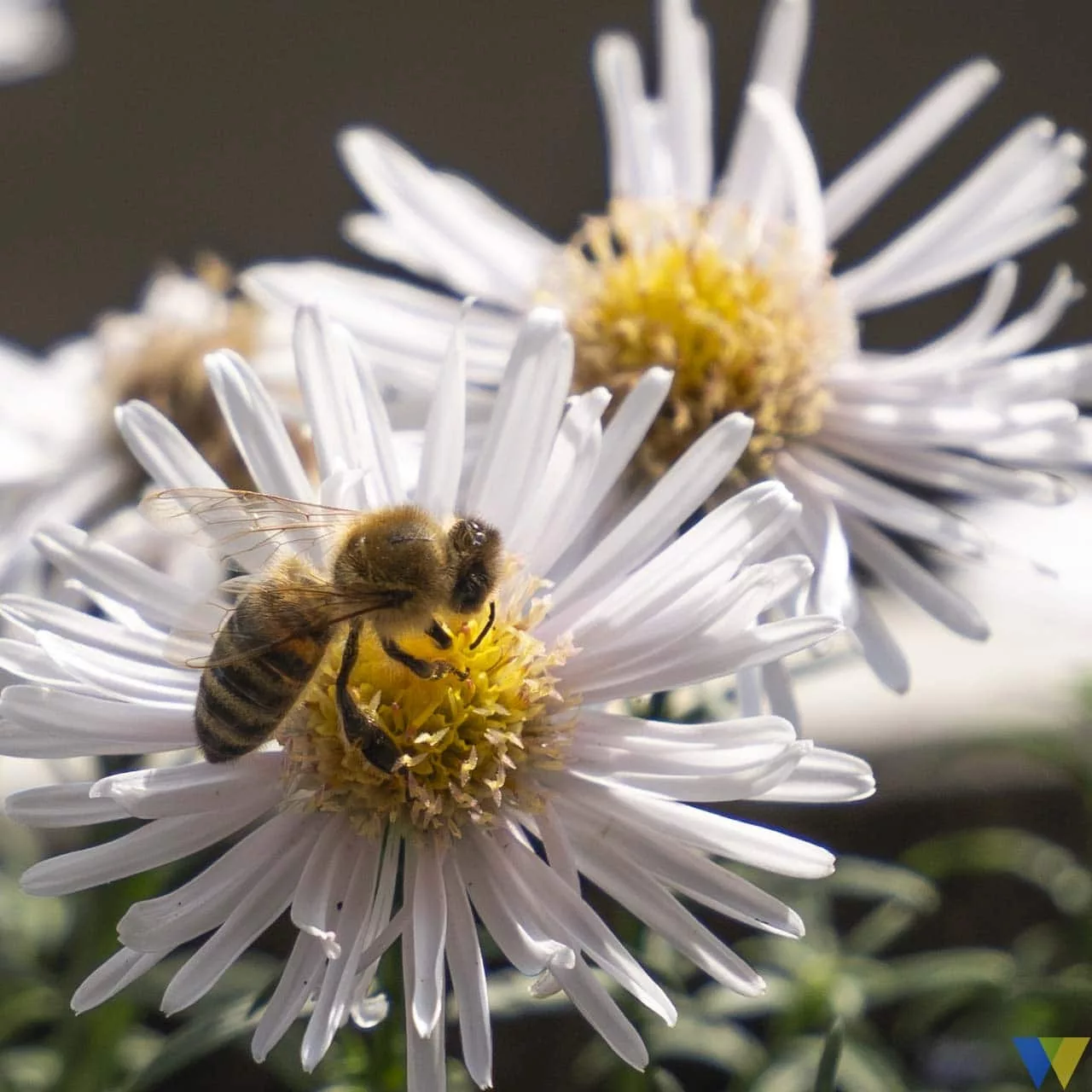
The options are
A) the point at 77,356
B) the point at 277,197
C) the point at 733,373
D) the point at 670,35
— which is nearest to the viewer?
the point at 733,373

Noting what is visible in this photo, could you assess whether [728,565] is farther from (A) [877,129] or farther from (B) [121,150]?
(B) [121,150]

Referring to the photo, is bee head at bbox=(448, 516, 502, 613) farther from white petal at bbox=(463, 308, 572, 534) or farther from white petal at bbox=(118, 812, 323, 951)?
white petal at bbox=(118, 812, 323, 951)

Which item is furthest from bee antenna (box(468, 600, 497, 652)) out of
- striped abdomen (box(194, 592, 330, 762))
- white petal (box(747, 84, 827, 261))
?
white petal (box(747, 84, 827, 261))

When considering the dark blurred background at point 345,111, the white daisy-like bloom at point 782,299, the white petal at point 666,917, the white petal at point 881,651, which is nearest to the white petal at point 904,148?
the white daisy-like bloom at point 782,299

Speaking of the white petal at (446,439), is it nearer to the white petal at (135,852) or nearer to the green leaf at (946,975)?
the white petal at (135,852)

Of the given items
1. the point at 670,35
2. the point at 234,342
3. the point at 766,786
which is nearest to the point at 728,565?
the point at 766,786

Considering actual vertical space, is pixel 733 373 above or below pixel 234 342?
below

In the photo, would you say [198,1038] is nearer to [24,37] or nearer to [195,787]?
[195,787]
